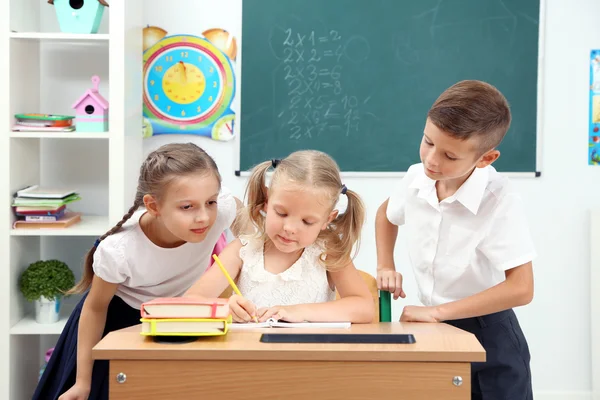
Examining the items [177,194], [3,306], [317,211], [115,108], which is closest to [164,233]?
[177,194]

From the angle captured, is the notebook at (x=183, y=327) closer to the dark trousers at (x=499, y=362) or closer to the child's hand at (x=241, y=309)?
the child's hand at (x=241, y=309)

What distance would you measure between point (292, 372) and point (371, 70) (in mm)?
2533

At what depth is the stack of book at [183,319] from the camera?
1.35 meters

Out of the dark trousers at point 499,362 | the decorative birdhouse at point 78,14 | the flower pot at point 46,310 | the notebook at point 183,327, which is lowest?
the flower pot at point 46,310

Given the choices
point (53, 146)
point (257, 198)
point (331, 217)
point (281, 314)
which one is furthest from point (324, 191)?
point (53, 146)

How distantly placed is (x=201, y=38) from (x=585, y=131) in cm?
188

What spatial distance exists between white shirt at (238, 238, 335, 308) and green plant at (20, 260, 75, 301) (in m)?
1.59

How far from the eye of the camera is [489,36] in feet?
11.9

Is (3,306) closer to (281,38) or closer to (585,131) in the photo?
(281,38)

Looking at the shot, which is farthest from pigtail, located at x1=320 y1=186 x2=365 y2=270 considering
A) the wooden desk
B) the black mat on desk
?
the wooden desk

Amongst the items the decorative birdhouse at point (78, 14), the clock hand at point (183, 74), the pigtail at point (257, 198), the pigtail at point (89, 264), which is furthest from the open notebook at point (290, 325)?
the clock hand at point (183, 74)

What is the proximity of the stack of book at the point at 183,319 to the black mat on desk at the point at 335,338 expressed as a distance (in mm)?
87

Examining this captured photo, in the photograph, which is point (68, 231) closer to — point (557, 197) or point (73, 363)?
point (73, 363)

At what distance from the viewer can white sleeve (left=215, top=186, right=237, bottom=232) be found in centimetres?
209
